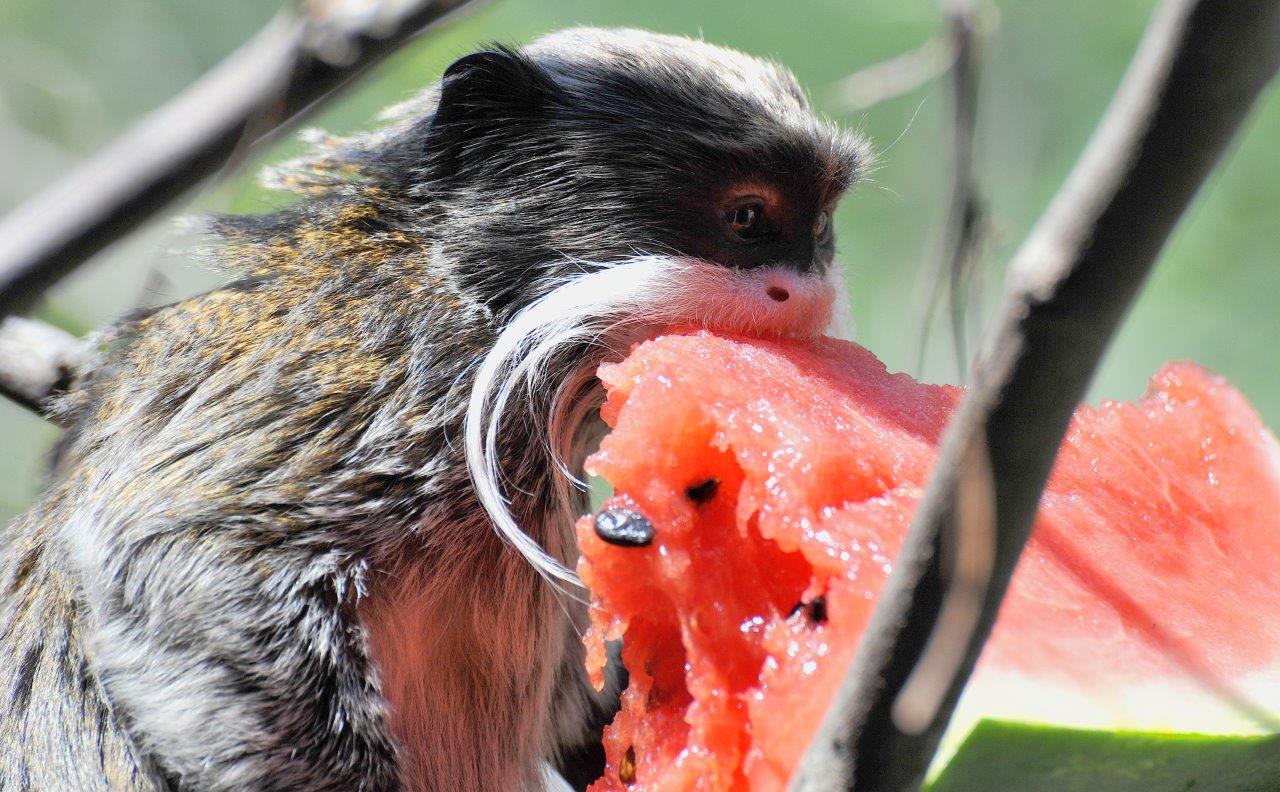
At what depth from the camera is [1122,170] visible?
875mm

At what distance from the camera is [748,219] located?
243cm

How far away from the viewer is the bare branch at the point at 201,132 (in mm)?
2828

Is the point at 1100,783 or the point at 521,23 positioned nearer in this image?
the point at 1100,783

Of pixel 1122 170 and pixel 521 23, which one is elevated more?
pixel 1122 170

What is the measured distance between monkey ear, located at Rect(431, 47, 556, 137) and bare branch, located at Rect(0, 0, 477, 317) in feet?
1.09

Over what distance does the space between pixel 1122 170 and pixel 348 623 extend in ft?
5.62

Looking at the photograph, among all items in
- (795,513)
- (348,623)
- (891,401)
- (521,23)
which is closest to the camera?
(795,513)

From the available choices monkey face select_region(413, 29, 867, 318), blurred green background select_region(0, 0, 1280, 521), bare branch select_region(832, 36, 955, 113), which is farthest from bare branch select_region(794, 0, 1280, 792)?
blurred green background select_region(0, 0, 1280, 521)

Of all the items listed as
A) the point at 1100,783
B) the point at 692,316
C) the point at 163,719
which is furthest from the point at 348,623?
the point at 1100,783

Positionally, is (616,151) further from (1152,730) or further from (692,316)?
(1152,730)

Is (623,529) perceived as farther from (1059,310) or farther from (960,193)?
(1059,310)

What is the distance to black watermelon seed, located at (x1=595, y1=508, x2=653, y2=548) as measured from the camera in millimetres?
1718

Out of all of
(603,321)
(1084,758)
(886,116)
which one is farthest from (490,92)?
(886,116)

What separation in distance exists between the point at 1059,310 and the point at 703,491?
951mm
